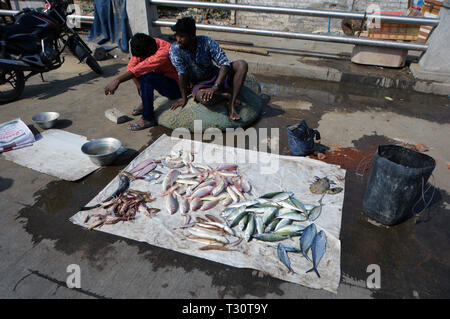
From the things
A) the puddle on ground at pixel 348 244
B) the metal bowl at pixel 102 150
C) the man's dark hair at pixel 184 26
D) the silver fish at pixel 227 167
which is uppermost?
the man's dark hair at pixel 184 26

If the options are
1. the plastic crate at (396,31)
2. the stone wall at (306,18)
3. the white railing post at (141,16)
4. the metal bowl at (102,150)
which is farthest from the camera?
the stone wall at (306,18)

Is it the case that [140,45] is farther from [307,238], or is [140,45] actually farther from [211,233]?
[307,238]

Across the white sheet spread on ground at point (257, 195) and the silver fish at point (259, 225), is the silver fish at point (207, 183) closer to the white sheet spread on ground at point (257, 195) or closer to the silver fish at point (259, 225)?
the white sheet spread on ground at point (257, 195)

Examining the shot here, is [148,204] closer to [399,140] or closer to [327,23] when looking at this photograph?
[399,140]

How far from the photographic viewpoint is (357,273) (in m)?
2.23

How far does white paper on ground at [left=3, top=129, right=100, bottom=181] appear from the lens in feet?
11.1

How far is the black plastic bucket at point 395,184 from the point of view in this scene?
2.39 m

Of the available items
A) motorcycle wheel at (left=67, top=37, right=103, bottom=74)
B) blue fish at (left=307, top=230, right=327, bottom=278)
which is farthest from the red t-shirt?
blue fish at (left=307, top=230, right=327, bottom=278)

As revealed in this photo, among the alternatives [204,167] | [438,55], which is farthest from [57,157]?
[438,55]

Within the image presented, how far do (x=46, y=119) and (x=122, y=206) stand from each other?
2.60 m

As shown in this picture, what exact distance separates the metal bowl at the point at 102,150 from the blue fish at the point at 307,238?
2.35 meters

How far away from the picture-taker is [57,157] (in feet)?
11.9

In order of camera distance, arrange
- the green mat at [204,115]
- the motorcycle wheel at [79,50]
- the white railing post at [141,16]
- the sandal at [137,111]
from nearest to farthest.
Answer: the green mat at [204,115] < the sandal at [137,111] < the motorcycle wheel at [79,50] < the white railing post at [141,16]

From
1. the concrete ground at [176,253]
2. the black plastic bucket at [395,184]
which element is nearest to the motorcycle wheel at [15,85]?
the concrete ground at [176,253]
